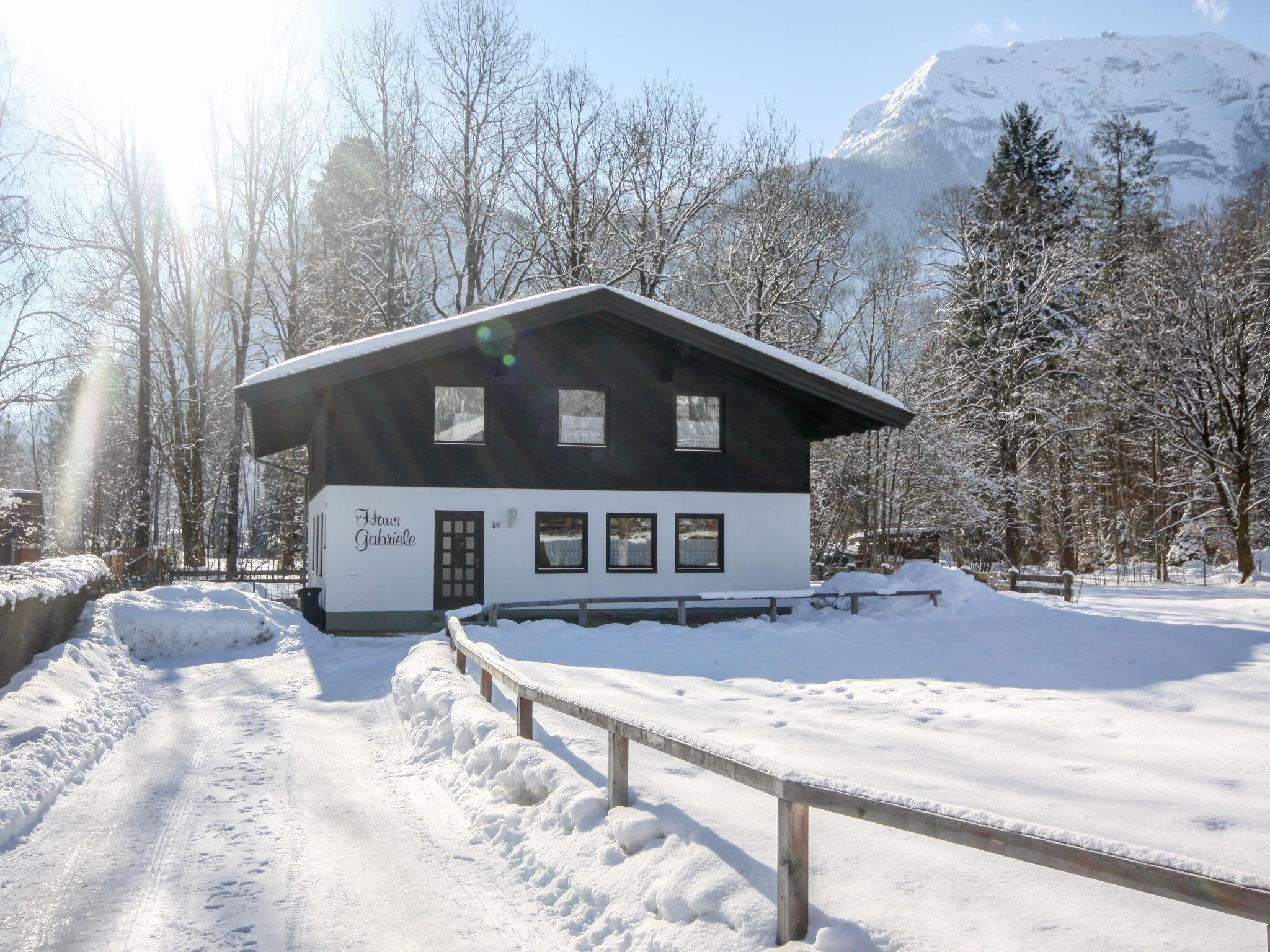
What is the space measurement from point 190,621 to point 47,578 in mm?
3589

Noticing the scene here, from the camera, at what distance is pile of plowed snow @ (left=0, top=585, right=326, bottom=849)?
22.3 ft

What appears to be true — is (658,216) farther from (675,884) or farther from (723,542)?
(675,884)

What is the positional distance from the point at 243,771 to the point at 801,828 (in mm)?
5737

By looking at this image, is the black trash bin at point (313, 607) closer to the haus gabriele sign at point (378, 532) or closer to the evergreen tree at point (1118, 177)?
the haus gabriele sign at point (378, 532)

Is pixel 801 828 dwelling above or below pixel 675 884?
above

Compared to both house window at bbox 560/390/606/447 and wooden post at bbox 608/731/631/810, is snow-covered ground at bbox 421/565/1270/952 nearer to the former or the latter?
wooden post at bbox 608/731/631/810

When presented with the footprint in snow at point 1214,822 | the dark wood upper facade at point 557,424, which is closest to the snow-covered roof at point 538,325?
the dark wood upper facade at point 557,424

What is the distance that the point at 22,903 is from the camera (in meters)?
4.83

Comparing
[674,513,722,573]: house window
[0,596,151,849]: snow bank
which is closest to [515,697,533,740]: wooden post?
[0,596,151,849]: snow bank

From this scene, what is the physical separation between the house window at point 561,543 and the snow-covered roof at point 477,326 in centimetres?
417

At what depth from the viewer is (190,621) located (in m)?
14.6

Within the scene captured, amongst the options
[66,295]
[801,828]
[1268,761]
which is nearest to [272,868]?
[801,828]

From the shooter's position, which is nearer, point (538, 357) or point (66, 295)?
point (538, 357)

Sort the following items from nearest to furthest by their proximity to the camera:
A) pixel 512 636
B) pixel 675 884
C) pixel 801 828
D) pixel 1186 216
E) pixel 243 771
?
pixel 801 828 → pixel 675 884 → pixel 243 771 → pixel 512 636 → pixel 1186 216
